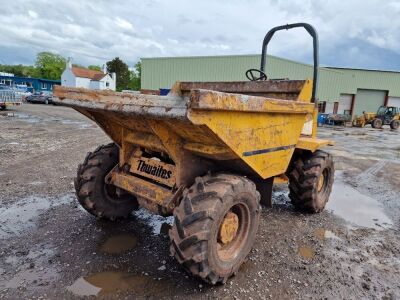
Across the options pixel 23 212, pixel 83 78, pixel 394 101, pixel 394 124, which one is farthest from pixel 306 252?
pixel 83 78

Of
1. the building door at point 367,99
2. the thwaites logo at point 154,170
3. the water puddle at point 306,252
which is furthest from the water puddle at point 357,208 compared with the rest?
the building door at point 367,99

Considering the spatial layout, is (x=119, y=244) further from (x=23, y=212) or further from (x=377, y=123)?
(x=377, y=123)

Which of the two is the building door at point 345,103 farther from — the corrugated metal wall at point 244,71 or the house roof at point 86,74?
the house roof at point 86,74

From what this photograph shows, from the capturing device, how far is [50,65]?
3275 inches

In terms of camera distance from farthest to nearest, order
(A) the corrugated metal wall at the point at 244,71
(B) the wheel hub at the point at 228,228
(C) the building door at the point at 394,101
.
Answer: (C) the building door at the point at 394,101, (A) the corrugated metal wall at the point at 244,71, (B) the wheel hub at the point at 228,228

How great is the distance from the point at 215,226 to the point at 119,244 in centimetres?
141

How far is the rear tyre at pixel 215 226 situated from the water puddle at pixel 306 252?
0.77 meters

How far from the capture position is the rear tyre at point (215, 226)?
8.04 feet

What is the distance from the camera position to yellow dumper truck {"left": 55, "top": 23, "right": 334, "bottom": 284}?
2418 millimetres

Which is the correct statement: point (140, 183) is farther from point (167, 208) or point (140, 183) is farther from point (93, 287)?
point (93, 287)

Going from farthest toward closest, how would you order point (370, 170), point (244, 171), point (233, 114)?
point (370, 170), point (244, 171), point (233, 114)

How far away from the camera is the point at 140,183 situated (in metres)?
3.27

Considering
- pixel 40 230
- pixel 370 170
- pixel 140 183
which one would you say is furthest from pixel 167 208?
pixel 370 170

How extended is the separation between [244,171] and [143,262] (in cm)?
135
